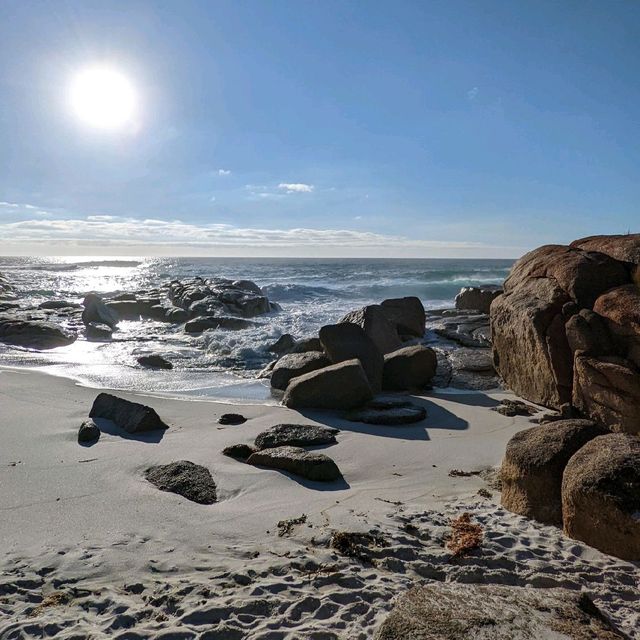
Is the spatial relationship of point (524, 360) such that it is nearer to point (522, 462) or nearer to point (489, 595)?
point (522, 462)

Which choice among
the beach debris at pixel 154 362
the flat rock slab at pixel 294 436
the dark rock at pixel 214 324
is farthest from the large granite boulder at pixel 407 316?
the flat rock slab at pixel 294 436

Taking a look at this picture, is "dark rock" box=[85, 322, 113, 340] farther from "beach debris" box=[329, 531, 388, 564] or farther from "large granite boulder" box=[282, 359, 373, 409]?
"beach debris" box=[329, 531, 388, 564]

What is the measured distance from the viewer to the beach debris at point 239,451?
16.5 feet

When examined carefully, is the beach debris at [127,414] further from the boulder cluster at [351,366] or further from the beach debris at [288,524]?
the beach debris at [288,524]

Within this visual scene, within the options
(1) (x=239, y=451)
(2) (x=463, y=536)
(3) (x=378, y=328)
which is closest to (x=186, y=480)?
(1) (x=239, y=451)

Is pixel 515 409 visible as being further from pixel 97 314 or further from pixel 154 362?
pixel 97 314

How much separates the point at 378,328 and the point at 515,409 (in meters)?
3.80

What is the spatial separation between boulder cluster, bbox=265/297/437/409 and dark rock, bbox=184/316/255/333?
4.12m

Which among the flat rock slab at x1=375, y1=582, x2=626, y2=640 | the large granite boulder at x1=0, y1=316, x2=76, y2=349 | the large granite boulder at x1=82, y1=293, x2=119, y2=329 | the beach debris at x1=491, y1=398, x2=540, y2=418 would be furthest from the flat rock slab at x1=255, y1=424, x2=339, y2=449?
the large granite boulder at x1=82, y1=293, x2=119, y2=329

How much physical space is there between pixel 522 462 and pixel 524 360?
344cm

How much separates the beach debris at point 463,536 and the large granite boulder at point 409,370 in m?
4.29

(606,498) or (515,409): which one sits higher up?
(606,498)

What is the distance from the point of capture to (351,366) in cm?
688

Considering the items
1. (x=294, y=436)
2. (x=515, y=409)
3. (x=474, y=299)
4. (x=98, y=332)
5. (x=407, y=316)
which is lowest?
(x=98, y=332)
